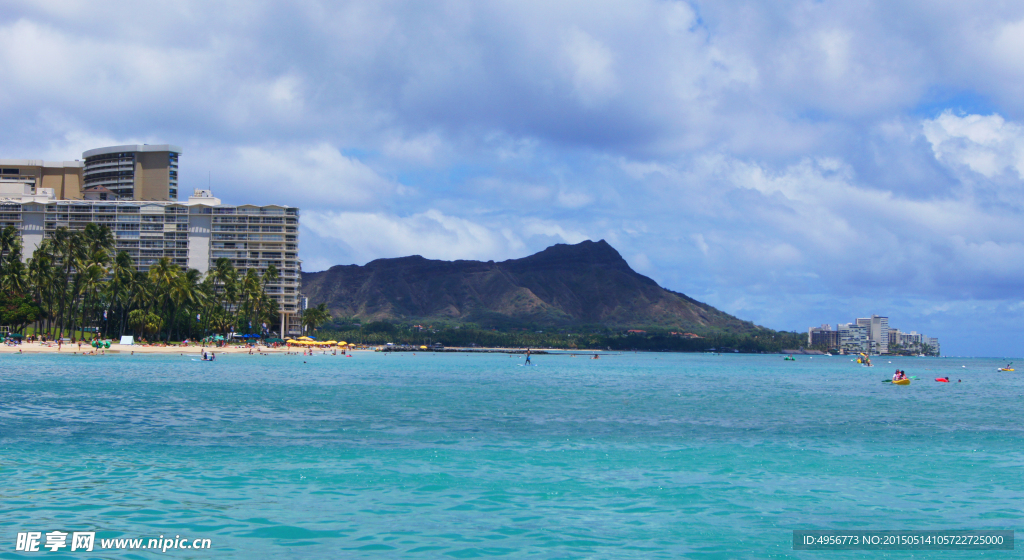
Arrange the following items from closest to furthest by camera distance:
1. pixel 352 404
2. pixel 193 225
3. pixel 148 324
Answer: pixel 352 404, pixel 148 324, pixel 193 225

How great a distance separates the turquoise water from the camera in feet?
45.8

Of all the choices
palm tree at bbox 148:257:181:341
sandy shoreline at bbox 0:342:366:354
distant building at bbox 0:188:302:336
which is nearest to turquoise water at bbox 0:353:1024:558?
sandy shoreline at bbox 0:342:366:354

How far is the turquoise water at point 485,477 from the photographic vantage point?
13.9m

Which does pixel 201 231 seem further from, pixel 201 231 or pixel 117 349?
pixel 117 349

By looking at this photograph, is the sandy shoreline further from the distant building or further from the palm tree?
the distant building

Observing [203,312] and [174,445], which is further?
[203,312]

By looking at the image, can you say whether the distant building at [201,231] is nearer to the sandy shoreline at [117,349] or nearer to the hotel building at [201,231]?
the hotel building at [201,231]

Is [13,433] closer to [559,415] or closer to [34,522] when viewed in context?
[34,522]

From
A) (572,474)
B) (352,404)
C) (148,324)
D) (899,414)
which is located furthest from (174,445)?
(148,324)

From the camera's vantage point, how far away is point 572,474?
65.6 ft

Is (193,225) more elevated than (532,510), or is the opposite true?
(193,225)

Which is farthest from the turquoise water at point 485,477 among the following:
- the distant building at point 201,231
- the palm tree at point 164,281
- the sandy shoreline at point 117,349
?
the distant building at point 201,231

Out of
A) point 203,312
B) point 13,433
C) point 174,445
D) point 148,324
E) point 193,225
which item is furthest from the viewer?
point 193,225

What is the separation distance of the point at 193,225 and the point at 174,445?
618 feet
